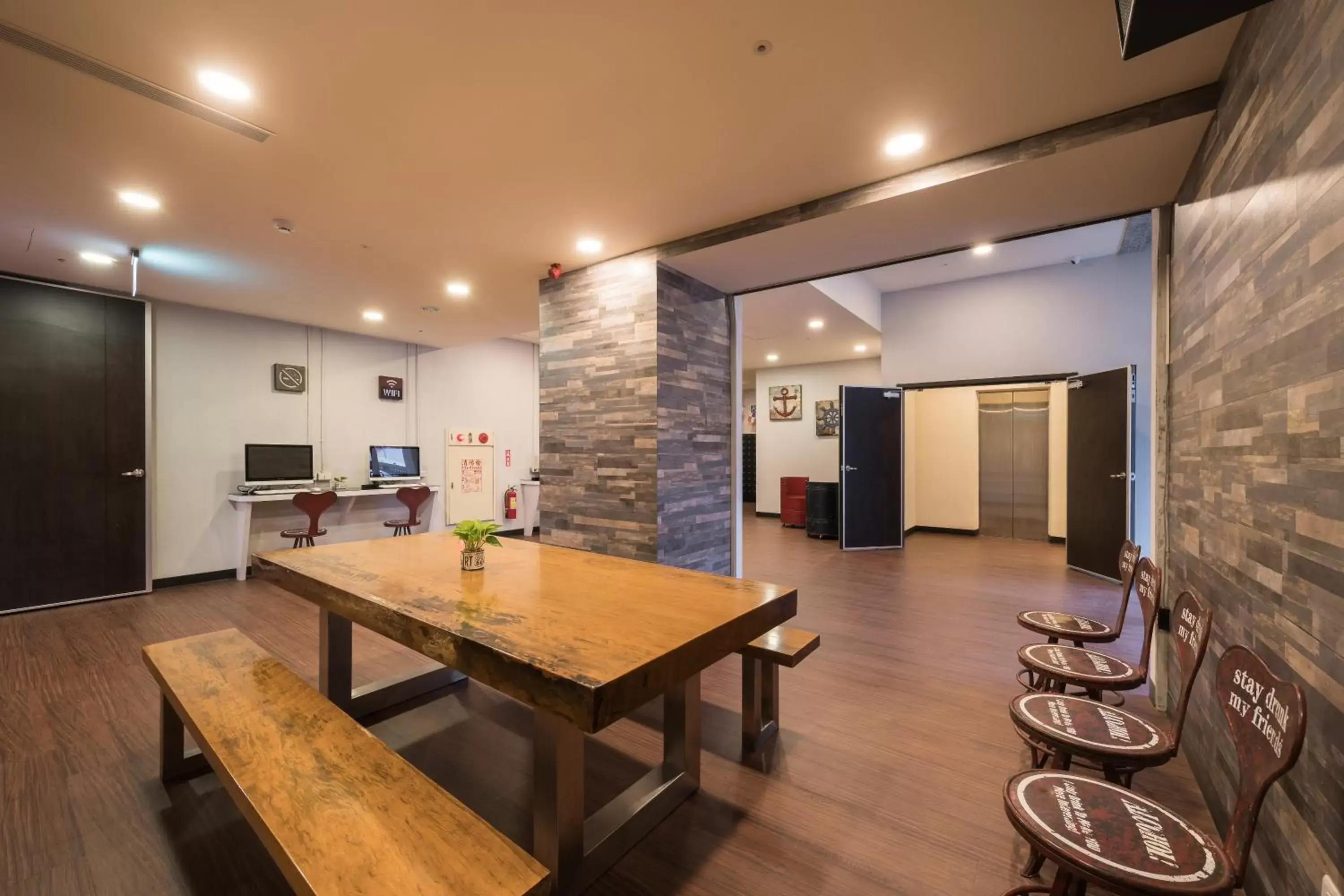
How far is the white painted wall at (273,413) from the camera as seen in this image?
5137mm

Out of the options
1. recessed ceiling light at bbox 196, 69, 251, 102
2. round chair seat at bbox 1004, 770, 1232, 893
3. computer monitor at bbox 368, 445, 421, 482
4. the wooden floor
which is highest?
recessed ceiling light at bbox 196, 69, 251, 102

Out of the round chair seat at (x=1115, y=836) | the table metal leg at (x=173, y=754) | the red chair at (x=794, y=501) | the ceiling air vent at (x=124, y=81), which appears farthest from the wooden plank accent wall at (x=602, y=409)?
the red chair at (x=794, y=501)

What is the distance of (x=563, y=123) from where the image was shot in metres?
2.32

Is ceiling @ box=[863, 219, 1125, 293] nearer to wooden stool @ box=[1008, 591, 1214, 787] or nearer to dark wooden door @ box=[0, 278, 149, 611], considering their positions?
wooden stool @ box=[1008, 591, 1214, 787]

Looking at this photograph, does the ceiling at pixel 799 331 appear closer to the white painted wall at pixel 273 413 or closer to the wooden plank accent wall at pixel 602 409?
the wooden plank accent wall at pixel 602 409

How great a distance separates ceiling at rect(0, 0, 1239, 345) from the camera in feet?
5.82

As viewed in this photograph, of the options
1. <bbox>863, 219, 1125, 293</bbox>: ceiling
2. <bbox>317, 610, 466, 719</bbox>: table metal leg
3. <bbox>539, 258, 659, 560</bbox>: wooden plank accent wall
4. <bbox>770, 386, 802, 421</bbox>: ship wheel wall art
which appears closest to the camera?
<bbox>317, 610, 466, 719</bbox>: table metal leg

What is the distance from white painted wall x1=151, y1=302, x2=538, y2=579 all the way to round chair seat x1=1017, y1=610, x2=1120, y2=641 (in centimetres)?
667

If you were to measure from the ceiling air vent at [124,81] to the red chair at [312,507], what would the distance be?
3.94 meters

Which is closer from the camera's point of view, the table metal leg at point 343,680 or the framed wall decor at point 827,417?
the table metal leg at point 343,680

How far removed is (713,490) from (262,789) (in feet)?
10.8

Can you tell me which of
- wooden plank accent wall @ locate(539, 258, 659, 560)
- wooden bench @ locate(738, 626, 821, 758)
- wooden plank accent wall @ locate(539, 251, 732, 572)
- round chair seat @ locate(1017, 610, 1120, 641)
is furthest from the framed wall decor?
wooden bench @ locate(738, 626, 821, 758)

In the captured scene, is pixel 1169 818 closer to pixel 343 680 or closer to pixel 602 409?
pixel 343 680

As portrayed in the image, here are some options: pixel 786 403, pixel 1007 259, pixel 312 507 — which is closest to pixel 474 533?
pixel 312 507
